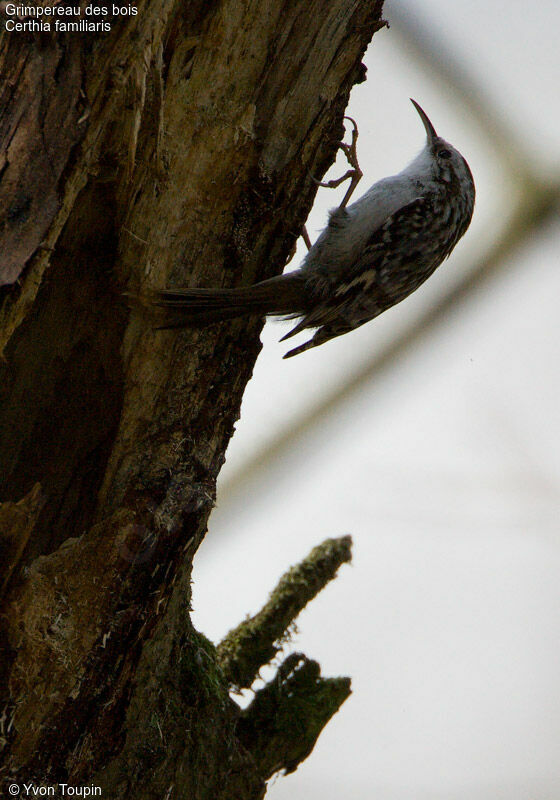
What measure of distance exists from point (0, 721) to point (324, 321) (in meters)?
1.56

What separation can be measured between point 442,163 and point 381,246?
1.91 ft

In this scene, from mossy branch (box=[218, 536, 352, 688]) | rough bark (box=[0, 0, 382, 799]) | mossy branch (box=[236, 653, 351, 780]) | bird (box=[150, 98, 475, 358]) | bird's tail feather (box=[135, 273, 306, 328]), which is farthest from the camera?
bird (box=[150, 98, 475, 358])

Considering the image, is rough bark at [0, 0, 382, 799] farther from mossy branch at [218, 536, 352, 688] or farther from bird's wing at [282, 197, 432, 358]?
bird's wing at [282, 197, 432, 358]

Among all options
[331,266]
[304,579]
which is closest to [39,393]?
[304,579]

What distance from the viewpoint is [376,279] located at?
2.67 metres

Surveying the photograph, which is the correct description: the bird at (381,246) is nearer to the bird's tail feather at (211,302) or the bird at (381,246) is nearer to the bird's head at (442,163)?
the bird's head at (442,163)

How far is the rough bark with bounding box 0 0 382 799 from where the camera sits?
1.37 meters

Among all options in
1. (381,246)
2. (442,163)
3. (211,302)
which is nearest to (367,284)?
(381,246)

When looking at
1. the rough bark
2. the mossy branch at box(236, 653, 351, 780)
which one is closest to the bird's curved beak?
the rough bark

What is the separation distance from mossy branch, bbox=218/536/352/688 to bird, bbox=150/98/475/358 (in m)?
0.63

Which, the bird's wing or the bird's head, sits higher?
the bird's head

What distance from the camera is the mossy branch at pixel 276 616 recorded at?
7.54 feet

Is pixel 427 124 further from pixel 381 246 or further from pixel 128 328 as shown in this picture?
pixel 128 328

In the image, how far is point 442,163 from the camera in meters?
3.07
